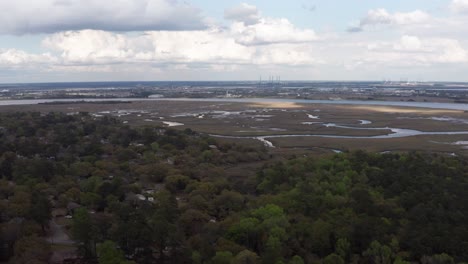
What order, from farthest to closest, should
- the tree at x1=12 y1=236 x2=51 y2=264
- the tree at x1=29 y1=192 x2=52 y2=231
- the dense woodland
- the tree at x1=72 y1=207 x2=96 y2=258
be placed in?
the tree at x1=29 y1=192 x2=52 y2=231
the tree at x1=72 y1=207 x2=96 y2=258
the dense woodland
the tree at x1=12 y1=236 x2=51 y2=264

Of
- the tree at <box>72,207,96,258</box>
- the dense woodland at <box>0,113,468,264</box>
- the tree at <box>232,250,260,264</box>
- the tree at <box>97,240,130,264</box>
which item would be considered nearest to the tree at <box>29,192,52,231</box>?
the dense woodland at <box>0,113,468,264</box>

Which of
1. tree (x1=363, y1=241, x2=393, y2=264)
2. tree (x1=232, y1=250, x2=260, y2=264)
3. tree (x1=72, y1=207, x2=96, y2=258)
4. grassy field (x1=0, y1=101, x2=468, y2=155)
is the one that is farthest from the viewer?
grassy field (x1=0, y1=101, x2=468, y2=155)

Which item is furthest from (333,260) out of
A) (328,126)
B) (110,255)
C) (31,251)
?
(328,126)

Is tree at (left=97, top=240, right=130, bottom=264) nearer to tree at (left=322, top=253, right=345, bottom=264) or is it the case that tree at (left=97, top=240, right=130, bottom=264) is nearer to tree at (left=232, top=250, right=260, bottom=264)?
tree at (left=232, top=250, right=260, bottom=264)

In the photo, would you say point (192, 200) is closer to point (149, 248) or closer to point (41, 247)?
point (149, 248)

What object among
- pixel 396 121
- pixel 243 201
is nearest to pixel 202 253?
pixel 243 201

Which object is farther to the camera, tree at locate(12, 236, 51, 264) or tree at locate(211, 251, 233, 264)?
tree at locate(12, 236, 51, 264)

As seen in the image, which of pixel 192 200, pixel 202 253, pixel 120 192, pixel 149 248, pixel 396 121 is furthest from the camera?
pixel 396 121

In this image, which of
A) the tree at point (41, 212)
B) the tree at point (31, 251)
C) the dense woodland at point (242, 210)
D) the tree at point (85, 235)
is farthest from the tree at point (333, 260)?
the tree at point (41, 212)

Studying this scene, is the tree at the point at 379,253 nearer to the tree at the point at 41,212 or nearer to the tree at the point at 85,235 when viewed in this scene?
the tree at the point at 85,235
